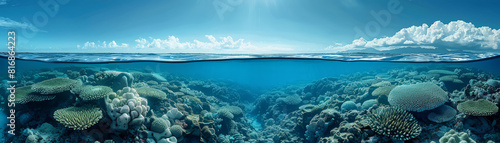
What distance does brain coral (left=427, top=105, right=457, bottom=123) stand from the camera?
5840 millimetres

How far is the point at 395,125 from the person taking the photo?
5453 millimetres

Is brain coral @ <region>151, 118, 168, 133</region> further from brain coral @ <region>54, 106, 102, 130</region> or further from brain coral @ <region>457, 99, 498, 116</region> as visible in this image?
brain coral @ <region>457, 99, 498, 116</region>

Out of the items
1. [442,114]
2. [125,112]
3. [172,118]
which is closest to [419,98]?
[442,114]

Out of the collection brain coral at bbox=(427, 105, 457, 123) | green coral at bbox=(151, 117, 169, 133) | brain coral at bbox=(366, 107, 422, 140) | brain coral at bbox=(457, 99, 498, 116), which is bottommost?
green coral at bbox=(151, 117, 169, 133)

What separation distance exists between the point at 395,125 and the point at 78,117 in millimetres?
8781

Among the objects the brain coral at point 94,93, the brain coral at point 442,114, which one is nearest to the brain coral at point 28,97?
the brain coral at point 94,93

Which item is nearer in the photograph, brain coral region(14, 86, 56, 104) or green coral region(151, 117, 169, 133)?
brain coral region(14, 86, 56, 104)

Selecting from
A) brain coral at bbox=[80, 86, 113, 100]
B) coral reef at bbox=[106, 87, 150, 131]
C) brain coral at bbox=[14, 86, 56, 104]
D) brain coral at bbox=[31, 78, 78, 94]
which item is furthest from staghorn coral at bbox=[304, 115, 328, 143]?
brain coral at bbox=[14, 86, 56, 104]

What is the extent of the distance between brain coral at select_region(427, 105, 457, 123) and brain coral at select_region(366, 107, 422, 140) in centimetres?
74

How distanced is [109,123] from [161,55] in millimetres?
8779

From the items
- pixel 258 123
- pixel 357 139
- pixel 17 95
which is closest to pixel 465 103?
pixel 357 139

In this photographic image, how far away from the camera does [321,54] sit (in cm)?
1466

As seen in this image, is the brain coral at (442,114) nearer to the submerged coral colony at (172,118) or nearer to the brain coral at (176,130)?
the submerged coral colony at (172,118)

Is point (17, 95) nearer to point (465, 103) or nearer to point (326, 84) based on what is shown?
point (465, 103)
